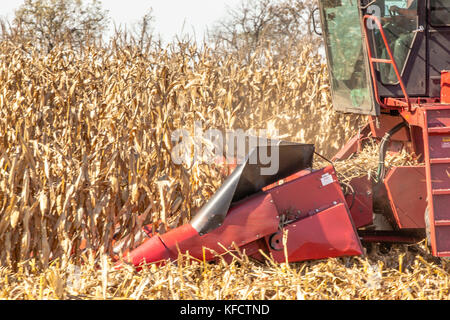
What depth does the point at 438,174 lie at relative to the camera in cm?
334

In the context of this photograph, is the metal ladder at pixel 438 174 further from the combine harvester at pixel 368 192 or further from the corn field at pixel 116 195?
the corn field at pixel 116 195

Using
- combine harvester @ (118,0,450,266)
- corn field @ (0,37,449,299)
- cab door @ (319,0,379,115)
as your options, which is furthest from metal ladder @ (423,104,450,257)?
cab door @ (319,0,379,115)

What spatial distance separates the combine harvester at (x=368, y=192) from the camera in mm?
3297

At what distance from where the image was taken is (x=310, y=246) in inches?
130

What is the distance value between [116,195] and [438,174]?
201 cm

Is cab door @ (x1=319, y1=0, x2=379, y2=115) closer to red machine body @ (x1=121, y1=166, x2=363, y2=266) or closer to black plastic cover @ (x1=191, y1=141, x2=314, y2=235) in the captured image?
black plastic cover @ (x1=191, y1=141, x2=314, y2=235)

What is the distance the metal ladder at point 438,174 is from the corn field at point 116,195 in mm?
241

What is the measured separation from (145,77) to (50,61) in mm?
1299

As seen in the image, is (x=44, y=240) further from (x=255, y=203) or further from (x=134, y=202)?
(x=255, y=203)

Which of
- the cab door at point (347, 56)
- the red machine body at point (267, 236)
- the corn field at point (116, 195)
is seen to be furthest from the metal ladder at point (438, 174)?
the cab door at point (347, 56)

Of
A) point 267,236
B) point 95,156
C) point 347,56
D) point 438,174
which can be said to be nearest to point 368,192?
point 438,174

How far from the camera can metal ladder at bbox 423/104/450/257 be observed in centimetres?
327

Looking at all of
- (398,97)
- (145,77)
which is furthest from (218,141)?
(398,97)

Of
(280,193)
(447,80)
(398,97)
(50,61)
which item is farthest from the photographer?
(50,61)
